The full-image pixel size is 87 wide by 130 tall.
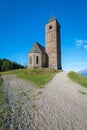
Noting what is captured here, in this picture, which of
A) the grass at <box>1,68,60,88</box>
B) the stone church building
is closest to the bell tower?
the stone church building

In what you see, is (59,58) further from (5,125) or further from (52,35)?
(5,125)

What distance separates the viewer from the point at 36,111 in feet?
19.9

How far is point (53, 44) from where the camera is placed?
4481 cm

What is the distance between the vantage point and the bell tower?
4430 cm

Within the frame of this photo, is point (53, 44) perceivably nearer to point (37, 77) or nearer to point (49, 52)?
point (49, 52)

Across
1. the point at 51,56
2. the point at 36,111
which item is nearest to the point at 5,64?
the point at 51,56

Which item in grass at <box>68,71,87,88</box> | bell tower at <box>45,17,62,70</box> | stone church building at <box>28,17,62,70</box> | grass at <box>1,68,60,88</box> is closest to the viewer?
grass at <box>1,68,60,88</box>

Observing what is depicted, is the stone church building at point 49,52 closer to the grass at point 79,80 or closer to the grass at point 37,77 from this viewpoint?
the grass at point 37,77

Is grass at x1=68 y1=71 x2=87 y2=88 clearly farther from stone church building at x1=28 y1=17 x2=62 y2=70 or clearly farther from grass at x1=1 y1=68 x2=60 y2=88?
stone church building at x1=28 y1=17 x2=62 y2=70

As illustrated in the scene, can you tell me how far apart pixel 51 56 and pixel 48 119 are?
132 feet

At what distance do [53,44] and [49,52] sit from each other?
3312 mm

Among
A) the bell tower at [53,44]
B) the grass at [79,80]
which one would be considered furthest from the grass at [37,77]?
the bell tower at [53,44]

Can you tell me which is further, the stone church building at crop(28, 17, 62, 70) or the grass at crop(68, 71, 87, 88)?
the stone church building at crop(28, 17, 62, 70)

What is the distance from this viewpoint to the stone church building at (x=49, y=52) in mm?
43000
